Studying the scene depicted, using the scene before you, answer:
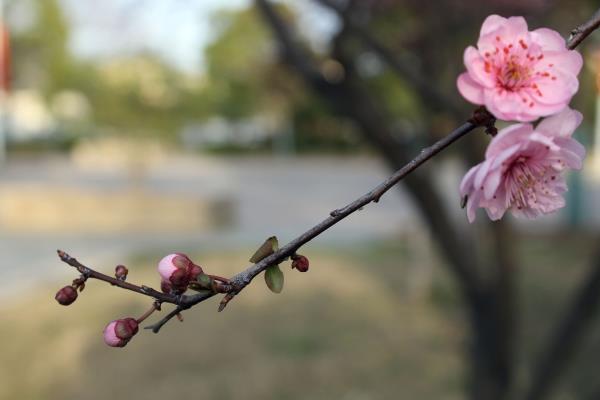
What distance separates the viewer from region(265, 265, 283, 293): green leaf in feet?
2.07

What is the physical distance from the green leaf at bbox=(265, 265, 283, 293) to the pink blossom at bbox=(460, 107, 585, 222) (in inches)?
7.4

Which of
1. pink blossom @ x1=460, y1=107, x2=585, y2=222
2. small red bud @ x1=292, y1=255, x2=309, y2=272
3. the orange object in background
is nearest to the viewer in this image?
pink blossom @ x1=460, y1=107, x2=585, y2=222

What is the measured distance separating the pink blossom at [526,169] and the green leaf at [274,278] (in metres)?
0.19

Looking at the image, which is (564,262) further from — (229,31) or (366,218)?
(229,31)

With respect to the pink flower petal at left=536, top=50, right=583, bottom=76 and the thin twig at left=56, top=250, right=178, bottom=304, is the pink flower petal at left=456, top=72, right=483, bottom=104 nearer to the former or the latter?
the pink flower petal at left=536, top=50, right=583, bottom=76

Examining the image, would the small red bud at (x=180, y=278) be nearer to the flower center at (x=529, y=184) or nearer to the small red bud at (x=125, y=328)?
the small red bud at (x=125, y=328)

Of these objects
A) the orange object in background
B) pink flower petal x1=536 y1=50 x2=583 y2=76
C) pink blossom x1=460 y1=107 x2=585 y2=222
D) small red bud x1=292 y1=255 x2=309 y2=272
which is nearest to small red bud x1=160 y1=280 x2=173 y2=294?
small red bud x1=292 y1=255 x2=309 y2=272

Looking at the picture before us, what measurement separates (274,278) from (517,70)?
29 centimetres

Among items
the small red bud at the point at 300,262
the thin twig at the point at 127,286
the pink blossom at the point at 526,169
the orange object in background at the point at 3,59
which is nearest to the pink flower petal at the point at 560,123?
the pink blossom at the point at 526,169

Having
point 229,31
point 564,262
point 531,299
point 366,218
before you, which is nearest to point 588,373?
point 531,299

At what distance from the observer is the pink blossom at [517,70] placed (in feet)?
1.80

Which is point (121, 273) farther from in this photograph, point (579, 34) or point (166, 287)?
point (579, 34)

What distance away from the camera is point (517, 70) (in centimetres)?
58

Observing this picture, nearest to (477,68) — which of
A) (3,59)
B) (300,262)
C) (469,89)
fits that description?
(469,89)
